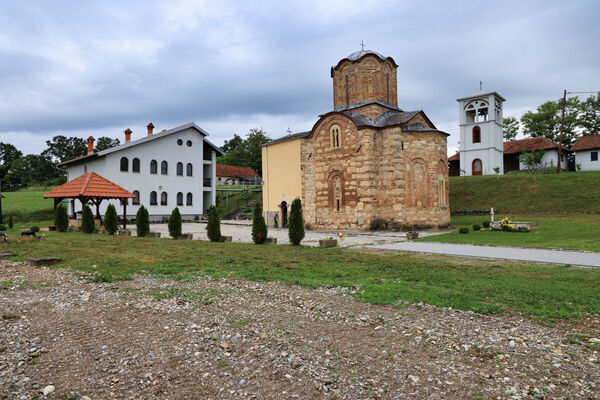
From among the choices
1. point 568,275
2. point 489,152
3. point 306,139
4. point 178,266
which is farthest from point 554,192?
point 178,266

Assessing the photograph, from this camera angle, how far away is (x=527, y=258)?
10469 millimetres

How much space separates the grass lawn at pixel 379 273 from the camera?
228 inches

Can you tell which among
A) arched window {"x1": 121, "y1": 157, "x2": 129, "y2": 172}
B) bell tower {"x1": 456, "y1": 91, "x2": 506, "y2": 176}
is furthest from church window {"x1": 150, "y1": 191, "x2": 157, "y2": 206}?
bell tower {"x1": 456, "y1": 91, "x2": 506, "y2": 176}

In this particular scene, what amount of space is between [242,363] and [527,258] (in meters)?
9.66

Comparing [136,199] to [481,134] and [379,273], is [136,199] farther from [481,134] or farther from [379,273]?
[481,134]

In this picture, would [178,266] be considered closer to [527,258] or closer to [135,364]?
[135,364]

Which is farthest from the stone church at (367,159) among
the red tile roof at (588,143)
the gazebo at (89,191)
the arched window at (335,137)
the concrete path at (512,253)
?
the red tile roof at (588,143)

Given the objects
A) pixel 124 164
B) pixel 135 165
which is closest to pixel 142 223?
pixel 124 164

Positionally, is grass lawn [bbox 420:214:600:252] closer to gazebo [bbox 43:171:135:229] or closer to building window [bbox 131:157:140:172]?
gazebo [bbox 43:171:135:229]

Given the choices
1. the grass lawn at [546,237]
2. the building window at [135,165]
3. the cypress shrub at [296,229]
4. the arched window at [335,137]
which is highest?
the arched window at [335,137]

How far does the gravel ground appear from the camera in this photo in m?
3.35

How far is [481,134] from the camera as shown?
131 ft

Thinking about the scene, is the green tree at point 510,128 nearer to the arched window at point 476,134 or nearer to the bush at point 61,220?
the arched window at point 476,134

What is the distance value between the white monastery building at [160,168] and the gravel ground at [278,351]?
81.5 ft
